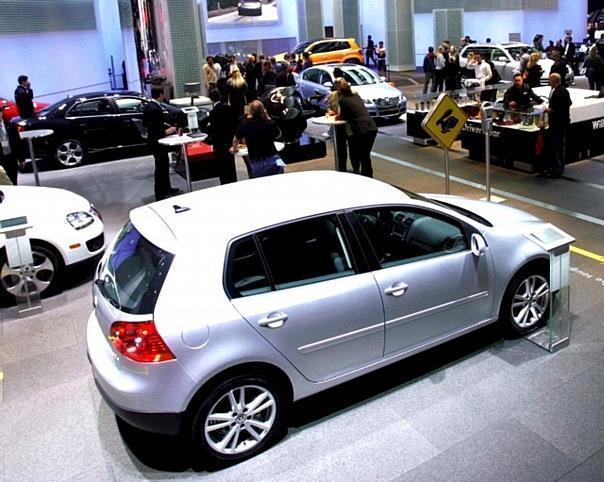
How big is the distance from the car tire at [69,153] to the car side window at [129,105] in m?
1.06

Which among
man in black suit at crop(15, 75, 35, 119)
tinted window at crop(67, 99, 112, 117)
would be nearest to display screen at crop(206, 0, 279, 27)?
man in black suit at crop(15, 75, 35, 119)

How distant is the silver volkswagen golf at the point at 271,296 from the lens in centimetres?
353

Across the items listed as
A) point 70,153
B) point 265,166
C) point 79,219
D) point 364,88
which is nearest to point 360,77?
point 364,88

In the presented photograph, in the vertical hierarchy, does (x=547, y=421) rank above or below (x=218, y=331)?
below

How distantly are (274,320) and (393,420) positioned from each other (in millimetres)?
1116

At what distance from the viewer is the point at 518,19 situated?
31484 mm

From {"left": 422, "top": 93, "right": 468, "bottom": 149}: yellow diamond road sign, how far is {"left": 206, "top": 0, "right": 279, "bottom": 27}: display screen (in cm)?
2466

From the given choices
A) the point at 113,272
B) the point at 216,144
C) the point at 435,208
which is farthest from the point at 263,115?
the point at 113,272

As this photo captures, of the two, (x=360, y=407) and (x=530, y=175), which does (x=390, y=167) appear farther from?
(x=360, y=407)

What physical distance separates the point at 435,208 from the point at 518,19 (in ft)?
100

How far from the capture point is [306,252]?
3.99m

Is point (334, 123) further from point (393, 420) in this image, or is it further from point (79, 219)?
point (393, 420)

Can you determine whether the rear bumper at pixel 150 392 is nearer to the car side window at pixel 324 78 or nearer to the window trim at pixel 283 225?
the window trim at pixel 283 225

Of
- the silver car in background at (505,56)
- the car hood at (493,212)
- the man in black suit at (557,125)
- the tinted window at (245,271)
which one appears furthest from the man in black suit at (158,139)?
the silver car in background at (505,56)
